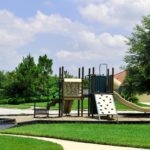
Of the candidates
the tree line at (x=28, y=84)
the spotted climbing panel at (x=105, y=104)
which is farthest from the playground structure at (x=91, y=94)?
the tree line at (x=28, y=84)

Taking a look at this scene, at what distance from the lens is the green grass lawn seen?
519 inches

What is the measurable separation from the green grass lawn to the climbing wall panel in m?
12.5

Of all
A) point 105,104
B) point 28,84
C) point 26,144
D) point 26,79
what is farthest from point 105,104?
point 28,84

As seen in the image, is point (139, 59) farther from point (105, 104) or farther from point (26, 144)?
point (26, 144)

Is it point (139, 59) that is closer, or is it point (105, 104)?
point (105, 104)

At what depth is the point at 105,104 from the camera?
2795 cm

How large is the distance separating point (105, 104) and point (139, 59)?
21.8 feet

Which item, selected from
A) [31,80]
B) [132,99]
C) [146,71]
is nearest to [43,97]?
[31,80]

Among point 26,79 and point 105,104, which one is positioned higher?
point 26,79

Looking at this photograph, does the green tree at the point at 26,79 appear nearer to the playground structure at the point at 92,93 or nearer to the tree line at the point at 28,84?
the tree line at the point at 28,84

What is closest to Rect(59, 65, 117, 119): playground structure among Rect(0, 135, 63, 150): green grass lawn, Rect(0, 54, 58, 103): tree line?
Rect(0, 135, 63, 150): green grass lawn

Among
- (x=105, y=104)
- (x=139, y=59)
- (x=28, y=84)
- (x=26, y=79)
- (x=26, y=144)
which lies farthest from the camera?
(x=28, y=84)

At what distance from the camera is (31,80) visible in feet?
187

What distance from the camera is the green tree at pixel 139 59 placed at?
3233cm
